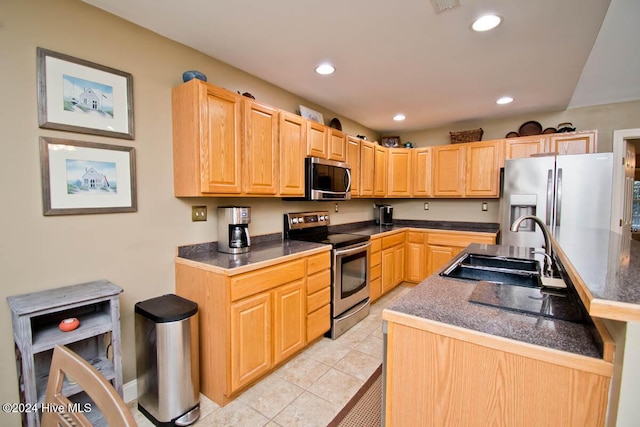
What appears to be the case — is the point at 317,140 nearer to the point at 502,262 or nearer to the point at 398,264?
the point at 502,262

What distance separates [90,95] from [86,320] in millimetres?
1295

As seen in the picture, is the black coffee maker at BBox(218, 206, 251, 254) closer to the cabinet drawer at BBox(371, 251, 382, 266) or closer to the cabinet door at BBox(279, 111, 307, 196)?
the cabinet door at BBox(279, 111, 307, 196)

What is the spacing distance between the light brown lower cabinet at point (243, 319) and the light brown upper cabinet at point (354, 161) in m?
1.53

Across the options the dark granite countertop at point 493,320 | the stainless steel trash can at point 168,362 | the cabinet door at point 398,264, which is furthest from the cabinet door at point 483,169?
the stainless steel trash can at point 168,362

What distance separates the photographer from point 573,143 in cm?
332

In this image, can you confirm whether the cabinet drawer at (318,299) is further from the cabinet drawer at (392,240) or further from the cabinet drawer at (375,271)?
the cabinet drawer at (392,240)

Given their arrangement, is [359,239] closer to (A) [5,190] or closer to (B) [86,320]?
(B) [86,320]

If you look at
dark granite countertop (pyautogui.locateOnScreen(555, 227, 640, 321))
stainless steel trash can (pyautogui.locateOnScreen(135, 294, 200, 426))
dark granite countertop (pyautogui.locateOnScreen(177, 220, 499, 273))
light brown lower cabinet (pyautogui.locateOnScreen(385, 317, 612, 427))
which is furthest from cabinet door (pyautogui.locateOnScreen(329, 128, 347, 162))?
light brown lower cabinet (pyautogui.locateOnScreen(385, 317, 612, 427))

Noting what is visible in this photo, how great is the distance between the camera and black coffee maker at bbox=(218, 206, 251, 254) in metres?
2.25

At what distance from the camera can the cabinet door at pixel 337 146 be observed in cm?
319

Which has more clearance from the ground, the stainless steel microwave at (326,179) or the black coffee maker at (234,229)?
the stainless steel microwave at (326,179)

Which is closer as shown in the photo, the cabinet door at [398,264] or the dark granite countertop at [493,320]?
the dark granite countertop at [493,320]

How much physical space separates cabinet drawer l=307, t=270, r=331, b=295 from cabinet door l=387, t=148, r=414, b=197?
2.16m

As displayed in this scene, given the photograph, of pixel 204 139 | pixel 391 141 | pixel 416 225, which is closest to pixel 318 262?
pixel 204 139
